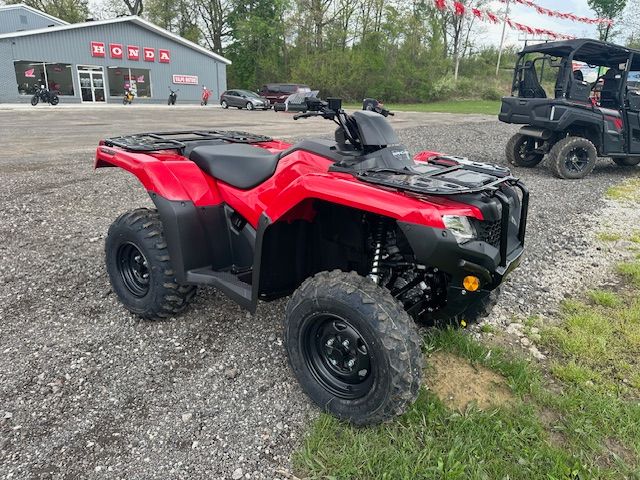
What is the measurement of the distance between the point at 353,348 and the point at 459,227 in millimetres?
758

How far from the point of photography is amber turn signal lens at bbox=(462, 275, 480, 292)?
213 centimetres

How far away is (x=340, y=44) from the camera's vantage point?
41.8 metres

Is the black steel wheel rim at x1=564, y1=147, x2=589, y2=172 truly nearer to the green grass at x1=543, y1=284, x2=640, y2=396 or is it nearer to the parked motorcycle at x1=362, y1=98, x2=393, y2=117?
the green grass at x1=543, y1=284, x2=640, y2=396

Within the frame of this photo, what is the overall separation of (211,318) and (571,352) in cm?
234

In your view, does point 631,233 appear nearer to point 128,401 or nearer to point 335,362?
point 335,362

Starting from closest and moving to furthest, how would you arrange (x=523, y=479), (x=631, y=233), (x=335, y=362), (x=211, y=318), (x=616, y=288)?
1. (x=523, y=479)
2. (x=335, y=362)
3. (x=211, y=318)
4. (x=616, y=288)
5. (x=631, y=233)

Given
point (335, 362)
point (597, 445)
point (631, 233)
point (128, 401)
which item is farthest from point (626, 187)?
point (128, 401)

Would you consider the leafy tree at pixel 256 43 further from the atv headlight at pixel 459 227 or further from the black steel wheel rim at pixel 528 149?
the atv headlight at pixel 459 227

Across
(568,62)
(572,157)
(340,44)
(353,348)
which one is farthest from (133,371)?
(340,44)

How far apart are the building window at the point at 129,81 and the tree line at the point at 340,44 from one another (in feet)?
41.9

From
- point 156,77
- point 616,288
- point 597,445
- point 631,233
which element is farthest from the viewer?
point 156,77

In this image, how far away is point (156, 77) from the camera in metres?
33.8

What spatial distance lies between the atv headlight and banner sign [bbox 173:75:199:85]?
3650 centimetres

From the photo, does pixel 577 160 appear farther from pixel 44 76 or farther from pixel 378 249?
pixel 44 76
